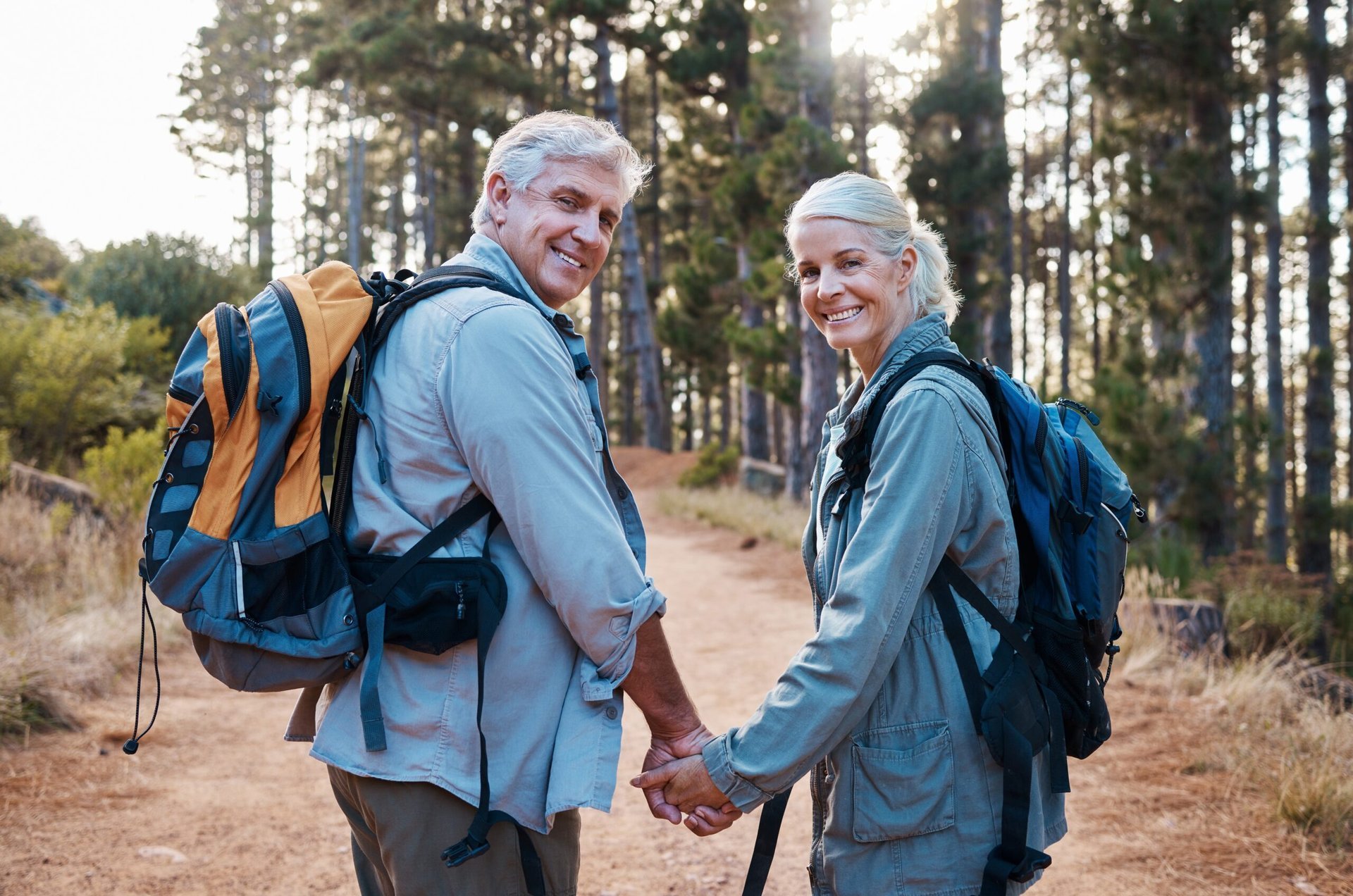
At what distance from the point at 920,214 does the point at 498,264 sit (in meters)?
16.7

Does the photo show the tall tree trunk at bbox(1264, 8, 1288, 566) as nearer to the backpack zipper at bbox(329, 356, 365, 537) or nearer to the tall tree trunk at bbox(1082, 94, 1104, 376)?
the tall tree trunk at bbox(1082, 94, 1104, 376)

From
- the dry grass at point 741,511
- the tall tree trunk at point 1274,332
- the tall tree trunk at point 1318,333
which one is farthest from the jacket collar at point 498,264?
the tall tree trunk at point 1318,333

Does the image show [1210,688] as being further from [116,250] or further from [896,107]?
[116,250]

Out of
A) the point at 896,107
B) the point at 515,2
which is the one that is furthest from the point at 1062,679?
the point at 515,2

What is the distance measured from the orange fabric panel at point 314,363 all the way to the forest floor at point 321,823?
104 inches

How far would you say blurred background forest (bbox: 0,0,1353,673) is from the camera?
1141cm

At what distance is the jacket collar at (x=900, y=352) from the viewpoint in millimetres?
2037

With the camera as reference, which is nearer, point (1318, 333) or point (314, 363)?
point (314, 363)

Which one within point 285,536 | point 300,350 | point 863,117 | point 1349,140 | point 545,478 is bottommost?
point 285,536

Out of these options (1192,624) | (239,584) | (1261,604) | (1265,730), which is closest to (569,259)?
(239,584)

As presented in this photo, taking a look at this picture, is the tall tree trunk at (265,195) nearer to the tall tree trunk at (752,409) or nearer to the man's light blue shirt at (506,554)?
the tall tree trunk at (752,409)

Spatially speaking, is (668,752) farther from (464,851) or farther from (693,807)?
(464,851)

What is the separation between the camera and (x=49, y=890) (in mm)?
3689

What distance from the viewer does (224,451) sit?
177cm
